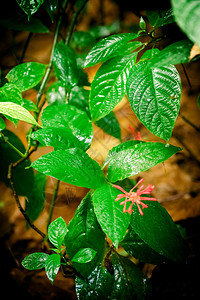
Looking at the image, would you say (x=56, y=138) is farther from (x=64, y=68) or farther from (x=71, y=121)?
(x=64, y=68)

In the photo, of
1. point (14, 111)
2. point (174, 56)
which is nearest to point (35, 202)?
point (14, 111)

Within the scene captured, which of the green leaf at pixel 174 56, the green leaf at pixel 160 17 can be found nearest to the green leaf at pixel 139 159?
the green leaf at pixel 174 56

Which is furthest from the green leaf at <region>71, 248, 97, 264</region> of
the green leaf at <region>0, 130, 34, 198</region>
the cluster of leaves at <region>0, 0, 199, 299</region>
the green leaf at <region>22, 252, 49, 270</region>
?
the green leaf at <region>0, 130, 34, 198</region>

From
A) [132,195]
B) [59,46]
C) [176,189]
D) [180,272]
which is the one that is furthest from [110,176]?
[176,189]

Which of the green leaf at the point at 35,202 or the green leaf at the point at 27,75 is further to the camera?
the green leaf at the point at 35,202

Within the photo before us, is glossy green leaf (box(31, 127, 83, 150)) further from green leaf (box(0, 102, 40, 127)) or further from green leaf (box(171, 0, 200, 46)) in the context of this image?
green leaf (box(171, 0, 200, 46))

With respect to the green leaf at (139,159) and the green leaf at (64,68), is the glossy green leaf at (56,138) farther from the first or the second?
the green leaf at (64,68)
